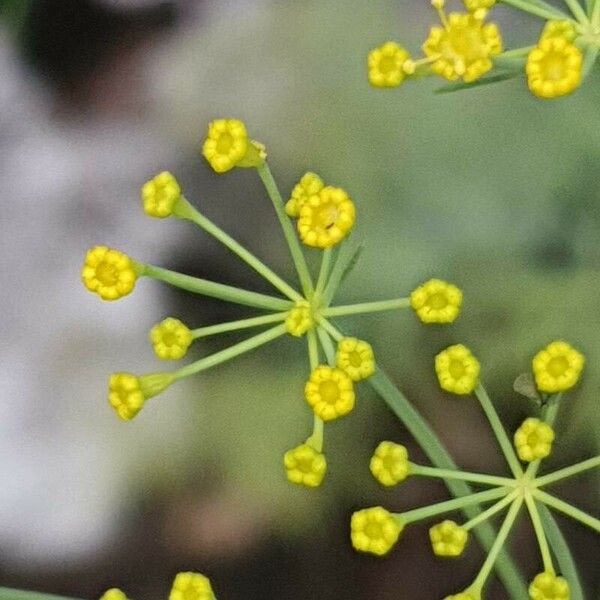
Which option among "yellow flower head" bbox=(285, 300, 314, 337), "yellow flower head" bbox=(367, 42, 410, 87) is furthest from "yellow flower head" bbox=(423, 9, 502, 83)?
"yellow flower head" bbox=(285, 300, 314, 337)

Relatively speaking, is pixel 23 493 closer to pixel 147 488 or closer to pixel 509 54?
pixel 147 488

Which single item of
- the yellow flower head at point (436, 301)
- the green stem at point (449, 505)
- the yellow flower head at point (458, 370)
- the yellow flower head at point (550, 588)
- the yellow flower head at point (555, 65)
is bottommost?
the yellow flower head at point (550, 588)

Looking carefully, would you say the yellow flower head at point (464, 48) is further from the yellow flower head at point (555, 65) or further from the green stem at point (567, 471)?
the green stem at point (567, 471)

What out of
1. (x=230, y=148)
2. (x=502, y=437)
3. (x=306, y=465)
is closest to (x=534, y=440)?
(x=502, y=437)

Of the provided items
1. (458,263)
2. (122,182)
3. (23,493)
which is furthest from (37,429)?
(458,263)

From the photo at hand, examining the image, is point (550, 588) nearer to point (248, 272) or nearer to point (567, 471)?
point (567, 471)

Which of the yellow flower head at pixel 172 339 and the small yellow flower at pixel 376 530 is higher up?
the yellow flower head at pixel 172 339

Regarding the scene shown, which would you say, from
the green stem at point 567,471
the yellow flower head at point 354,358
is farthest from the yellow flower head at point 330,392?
Answer: the green stem at point 567,471
